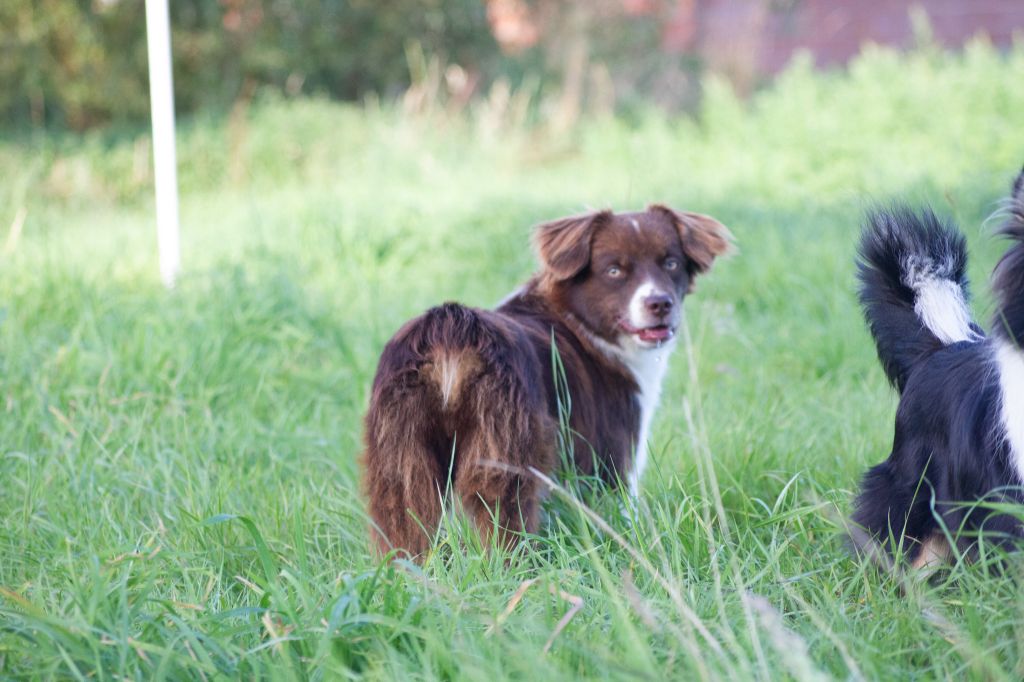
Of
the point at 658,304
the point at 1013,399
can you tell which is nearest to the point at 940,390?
the point at 1013,399

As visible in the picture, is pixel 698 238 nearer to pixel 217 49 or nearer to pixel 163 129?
pixel 163 129

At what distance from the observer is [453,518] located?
2.45 meters

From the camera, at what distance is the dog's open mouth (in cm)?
321

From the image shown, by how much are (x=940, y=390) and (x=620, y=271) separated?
121 centimetres

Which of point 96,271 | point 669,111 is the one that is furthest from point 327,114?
point 96,271

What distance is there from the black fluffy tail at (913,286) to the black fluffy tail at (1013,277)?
1.74 ft

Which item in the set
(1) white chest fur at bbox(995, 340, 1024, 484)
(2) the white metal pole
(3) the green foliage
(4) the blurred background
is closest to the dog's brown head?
(1) white chest fur at bbox(995, 340, 1024, 484)

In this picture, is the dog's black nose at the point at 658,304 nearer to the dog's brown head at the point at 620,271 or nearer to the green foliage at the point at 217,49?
the dog's brown head at the point at 620,271

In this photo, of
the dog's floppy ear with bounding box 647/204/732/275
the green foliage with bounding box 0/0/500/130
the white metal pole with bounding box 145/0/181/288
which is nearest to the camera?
the dog's floppy ear with bounding box 647/204/732/275

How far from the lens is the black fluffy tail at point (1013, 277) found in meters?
1.99

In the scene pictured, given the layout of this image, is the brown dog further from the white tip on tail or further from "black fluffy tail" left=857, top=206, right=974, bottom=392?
the white tip on tail

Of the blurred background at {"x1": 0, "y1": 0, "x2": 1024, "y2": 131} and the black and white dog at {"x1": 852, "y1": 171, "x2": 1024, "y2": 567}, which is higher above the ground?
the blurred background at {"x1": 0, "y1": 0, "x2": 1024, "y2": 131}

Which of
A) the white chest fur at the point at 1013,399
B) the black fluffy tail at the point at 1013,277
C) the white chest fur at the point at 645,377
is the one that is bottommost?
the white chest fur at the point at 645,377

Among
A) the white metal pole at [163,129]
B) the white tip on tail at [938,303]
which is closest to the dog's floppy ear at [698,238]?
the white tip on tail at [938,303]
